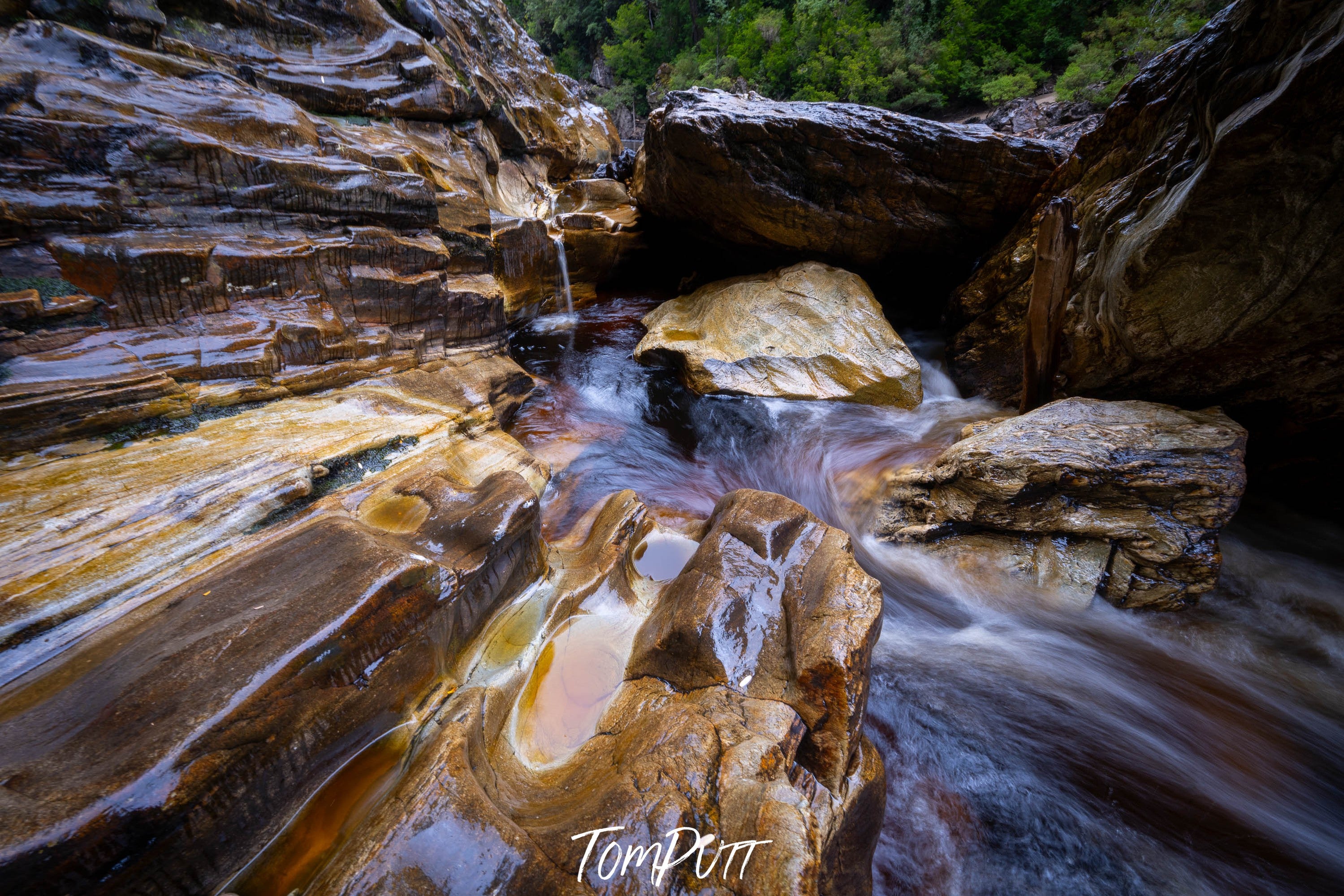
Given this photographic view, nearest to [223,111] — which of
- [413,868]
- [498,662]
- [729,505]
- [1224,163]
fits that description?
[498,662]

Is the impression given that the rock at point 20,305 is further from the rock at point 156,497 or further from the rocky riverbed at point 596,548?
the rock at point 156,497

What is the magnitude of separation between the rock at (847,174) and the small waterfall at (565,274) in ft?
7.85

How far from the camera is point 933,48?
15.2 m

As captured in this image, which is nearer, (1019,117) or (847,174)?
(847,174)

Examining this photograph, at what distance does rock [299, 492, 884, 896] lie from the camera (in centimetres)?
139

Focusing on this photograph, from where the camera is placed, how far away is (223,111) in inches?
142

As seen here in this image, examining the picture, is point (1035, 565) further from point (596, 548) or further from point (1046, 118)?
point (1046, 118)

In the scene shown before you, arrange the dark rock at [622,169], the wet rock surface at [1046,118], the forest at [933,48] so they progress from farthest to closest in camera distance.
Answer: the forest at [933,48] < the wet rock surface at [1046,118] < the dark rock at [622,169]

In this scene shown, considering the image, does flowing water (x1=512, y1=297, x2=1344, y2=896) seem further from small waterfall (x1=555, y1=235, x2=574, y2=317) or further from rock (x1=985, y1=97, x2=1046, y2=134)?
rock (x1=985, y1=97, x2=1046, y2=134)

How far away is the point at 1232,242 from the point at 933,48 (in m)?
18.2

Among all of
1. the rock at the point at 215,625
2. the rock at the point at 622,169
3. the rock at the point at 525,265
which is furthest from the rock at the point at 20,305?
the rock at the point at 622,169

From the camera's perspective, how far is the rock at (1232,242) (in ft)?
7.87

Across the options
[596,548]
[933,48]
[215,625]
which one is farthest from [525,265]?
[933,48]

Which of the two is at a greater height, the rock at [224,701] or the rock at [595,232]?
the rock at [595,232]
